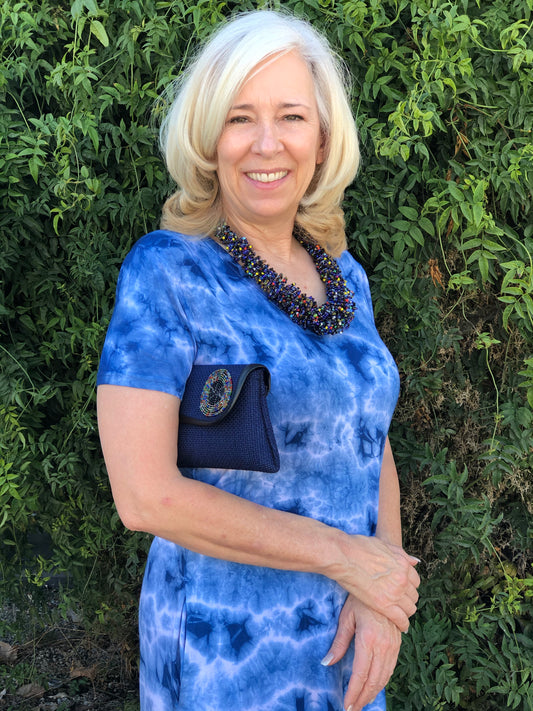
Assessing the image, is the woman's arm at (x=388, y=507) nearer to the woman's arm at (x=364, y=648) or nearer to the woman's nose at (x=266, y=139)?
the woman's arm at (x=364, y=648)

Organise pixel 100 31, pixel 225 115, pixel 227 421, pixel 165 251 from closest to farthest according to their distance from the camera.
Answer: pixel 227 421 → pixel 165 251 → pixel 225 115 → pixel 100 31

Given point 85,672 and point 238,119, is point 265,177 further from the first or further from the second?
point 85,672

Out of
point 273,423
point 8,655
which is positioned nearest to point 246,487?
point 273,423

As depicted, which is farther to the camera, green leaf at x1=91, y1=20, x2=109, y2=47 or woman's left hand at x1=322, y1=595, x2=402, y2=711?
green leaf at x1=91, y1=20, x2=109, y2=47

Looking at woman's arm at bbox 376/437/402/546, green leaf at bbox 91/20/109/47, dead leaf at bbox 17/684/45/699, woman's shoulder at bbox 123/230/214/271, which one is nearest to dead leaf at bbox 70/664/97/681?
dead leaf at bbox 17/684/45/699

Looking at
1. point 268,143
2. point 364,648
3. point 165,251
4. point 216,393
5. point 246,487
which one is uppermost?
point 268,143

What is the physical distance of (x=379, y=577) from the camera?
1589 mm

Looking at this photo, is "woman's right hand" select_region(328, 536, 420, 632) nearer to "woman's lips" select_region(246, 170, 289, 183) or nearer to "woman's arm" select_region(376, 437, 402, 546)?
"woman's arm" select_region(376, 437, 402, 546)

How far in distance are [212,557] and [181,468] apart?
0.19 meters

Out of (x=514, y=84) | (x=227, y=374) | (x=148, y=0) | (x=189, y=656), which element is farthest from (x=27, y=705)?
(x=514, y=84)

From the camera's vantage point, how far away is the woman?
55.0 inches

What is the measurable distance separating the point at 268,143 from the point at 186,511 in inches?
31.4

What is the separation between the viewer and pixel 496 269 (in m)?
2.36

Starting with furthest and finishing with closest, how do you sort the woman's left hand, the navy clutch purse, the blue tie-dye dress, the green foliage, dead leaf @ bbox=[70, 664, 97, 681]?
1. dead leaf @ bbox=[70, 664, 97, 681]
2. the green foliage
3. the woman's left hand
4. the blue tie-dye dress
5. the navy clutch purse
